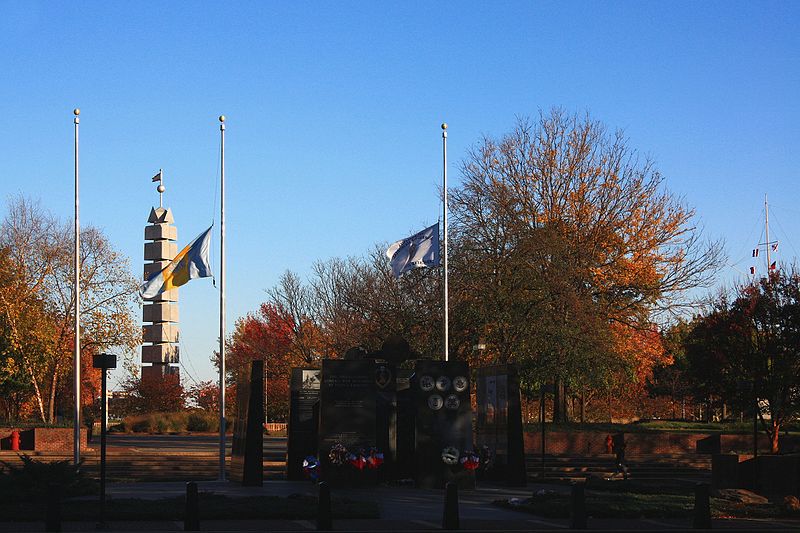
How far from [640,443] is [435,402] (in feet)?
54.3

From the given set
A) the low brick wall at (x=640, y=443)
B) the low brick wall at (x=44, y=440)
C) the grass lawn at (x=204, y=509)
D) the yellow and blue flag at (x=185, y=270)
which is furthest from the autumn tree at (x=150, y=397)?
the grass lawn at (x=204, y=509)

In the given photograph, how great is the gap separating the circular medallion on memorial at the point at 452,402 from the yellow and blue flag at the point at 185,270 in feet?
28.3

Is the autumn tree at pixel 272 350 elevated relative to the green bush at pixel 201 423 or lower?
elevated

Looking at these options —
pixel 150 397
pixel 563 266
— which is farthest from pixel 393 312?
pixel 150 397

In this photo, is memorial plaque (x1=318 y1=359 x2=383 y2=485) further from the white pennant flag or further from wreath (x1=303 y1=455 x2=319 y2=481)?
the white pennant flag

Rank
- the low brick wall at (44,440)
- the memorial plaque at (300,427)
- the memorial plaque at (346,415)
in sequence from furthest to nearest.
Answer: 1. the low brick wall at (44,440)
2. the memorial plaque at (300,427)
3. the memorial plaque at (346,415)

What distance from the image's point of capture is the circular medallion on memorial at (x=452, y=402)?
25625mm

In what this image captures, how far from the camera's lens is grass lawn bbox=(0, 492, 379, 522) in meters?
18.0

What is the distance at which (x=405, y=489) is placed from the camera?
25.3 meters

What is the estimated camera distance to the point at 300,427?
28.0 metres

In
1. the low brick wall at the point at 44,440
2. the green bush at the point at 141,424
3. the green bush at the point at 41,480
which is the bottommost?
the green bush at the point at 141,424

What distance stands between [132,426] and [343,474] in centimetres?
4117

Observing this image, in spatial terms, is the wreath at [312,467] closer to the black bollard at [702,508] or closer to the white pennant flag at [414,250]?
the white pennant flag at [414,250]

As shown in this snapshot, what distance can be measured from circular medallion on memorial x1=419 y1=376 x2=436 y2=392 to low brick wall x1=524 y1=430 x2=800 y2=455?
1276 cm
